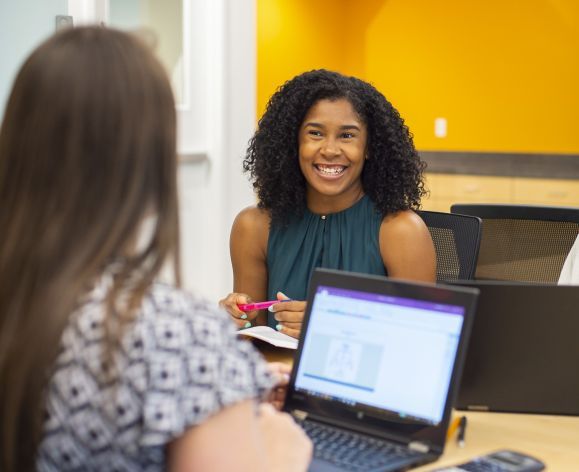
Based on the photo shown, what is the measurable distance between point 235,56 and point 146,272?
350cm

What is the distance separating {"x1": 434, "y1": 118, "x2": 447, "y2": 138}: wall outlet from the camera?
619 cm

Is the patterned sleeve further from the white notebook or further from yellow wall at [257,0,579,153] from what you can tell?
yellow wall at [257,0,579,153]

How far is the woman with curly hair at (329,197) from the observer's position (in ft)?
7.84

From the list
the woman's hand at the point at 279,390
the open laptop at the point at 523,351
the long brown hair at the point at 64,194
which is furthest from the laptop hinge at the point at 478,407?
the long brown hair at the point at 64,194

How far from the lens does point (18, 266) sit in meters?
0.95

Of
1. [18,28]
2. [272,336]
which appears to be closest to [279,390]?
[272,336]

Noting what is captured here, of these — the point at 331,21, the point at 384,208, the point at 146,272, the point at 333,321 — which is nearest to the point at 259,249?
the point at 384,208

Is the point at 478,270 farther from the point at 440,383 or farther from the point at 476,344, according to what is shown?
the point at 440,383

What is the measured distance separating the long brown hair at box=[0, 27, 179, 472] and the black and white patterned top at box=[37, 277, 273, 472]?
0.02m

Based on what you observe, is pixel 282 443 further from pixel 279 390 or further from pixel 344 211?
pixel 344 211

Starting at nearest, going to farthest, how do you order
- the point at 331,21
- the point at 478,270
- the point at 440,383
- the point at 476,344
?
the point at 440,383
the point at 476,344
the point at 478,270
the point at 331,21

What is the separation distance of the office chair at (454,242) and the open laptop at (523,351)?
34.3 inches

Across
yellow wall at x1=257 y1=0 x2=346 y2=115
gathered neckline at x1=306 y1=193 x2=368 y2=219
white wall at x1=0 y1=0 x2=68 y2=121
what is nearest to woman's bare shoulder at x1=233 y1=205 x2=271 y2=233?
gathered neckline at x1=306 y1=193 x2=368 y2=219

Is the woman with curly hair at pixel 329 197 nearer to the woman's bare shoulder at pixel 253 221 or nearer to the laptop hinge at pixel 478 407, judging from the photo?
the woman's bare shoulder at pixel 253 221
